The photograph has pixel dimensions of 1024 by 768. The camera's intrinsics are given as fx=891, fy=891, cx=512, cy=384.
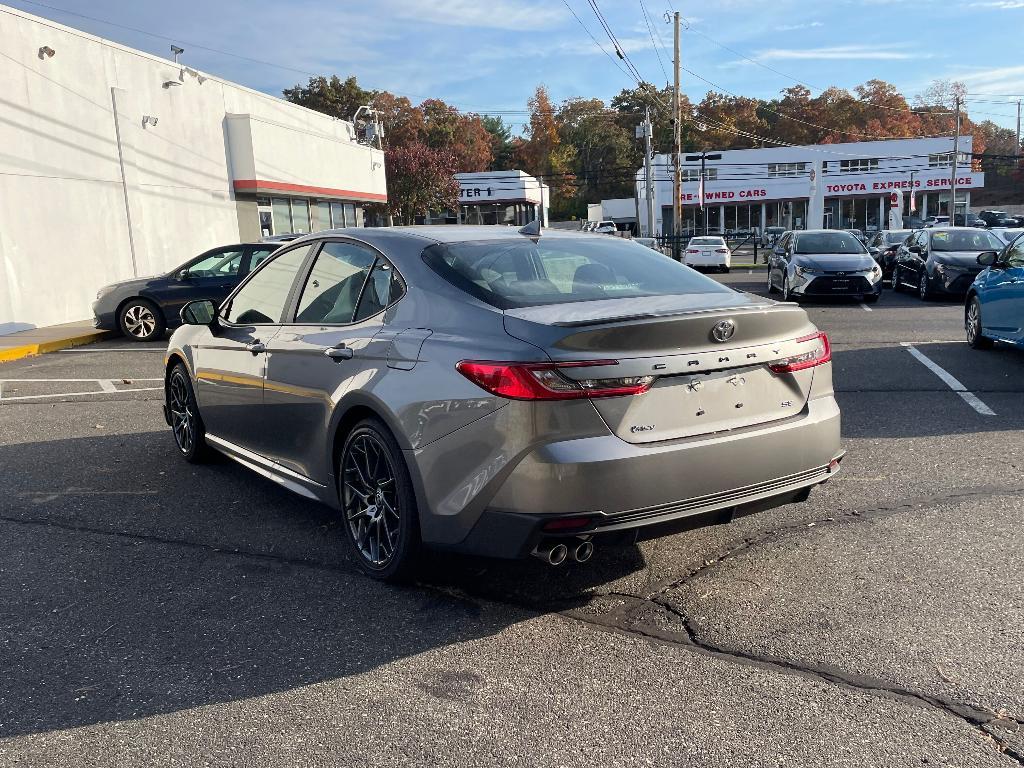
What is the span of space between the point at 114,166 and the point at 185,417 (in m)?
15.8

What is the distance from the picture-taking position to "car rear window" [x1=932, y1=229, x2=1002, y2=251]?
18.2 metres

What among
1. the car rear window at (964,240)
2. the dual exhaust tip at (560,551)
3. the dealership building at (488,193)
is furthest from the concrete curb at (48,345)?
the dealership building at (488,193)

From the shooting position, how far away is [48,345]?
14.6 metres

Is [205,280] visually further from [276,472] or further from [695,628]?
[695,628]

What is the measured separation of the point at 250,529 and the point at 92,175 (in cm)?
1694

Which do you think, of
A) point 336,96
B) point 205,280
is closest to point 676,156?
point 205,280

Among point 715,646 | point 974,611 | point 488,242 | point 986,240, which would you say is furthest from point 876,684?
point 986,240

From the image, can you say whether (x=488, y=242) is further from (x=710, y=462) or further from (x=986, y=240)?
(x=986, y=240)

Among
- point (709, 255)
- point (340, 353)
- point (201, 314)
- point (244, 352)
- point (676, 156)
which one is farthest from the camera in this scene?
point (676, 156)

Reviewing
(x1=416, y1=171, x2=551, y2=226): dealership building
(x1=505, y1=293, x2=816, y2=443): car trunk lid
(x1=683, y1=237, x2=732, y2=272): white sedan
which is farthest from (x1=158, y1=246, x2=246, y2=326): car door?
(x1=416, y1=171, x2=551, y2=226): dealership building

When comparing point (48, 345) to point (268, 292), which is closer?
point (268, 292)

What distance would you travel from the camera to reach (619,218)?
94.2m

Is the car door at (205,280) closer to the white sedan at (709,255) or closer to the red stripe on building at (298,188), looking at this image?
the red stripe on building at (298,188)

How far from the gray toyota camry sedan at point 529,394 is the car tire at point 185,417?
1494 millimetres
